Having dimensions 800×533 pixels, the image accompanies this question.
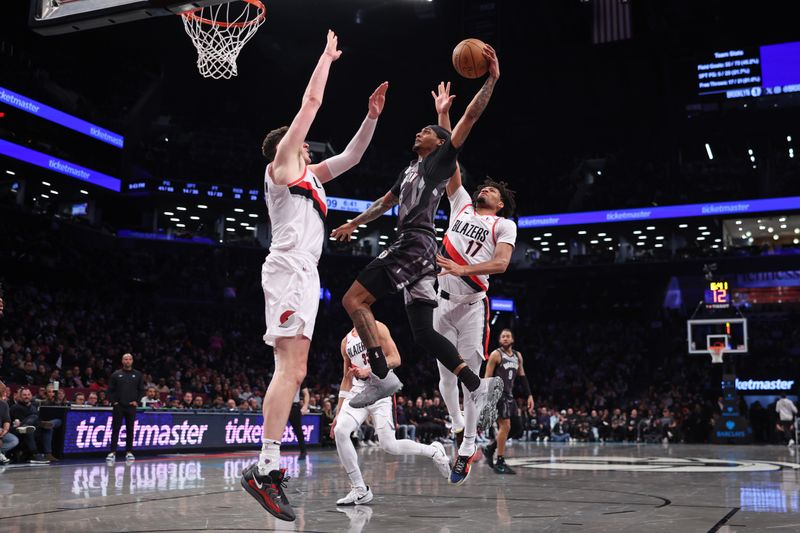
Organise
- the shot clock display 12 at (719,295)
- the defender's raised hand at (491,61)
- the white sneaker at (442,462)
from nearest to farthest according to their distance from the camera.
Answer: the defender's raised hand at (491,61), the white sneaker at (442,462), the shot clock display 12 at (719,295)

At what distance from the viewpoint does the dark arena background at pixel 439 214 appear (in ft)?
82.5

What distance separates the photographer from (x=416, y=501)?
6.60 m

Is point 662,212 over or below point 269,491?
over

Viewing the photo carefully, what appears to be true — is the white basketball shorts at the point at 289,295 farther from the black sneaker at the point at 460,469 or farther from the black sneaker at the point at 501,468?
the black sneaker at the point at 501,468

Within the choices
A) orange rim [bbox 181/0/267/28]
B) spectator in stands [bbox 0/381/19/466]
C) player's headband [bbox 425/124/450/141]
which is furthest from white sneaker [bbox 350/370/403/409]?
spectator in stands [bbox 0/381/19/466]

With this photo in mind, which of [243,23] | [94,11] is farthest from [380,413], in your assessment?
[243,23]

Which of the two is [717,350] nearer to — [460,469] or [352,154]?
[460,469]

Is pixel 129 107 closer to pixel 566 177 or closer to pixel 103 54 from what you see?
pixel 103 54

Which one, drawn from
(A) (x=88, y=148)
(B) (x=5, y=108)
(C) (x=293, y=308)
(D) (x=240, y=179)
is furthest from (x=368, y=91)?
(C) (x=293, y=308)

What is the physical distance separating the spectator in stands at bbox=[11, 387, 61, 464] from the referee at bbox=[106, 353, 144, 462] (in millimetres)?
949

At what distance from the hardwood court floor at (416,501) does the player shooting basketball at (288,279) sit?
406 millimetres

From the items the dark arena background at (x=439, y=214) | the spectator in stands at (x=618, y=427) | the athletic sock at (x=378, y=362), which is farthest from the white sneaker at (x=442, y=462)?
the spectator in stands at (x=618, y=427)

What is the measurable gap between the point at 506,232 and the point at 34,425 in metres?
9.68

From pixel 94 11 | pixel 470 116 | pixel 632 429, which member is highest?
pixel 94 11
